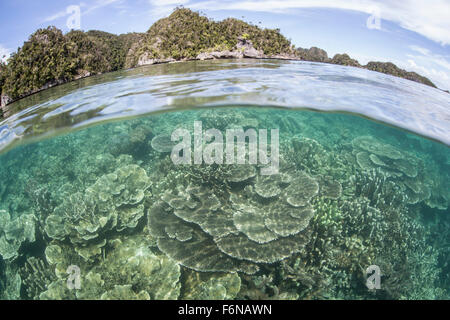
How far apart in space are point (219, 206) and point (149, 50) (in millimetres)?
Answer: 43620

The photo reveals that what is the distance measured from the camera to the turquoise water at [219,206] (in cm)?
436

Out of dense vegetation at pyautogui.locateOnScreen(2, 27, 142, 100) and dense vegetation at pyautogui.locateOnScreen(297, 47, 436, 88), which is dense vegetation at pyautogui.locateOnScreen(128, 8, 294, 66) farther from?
dense vegetation at pyautogui.locateOnScreen(2, 27, 142, 100)

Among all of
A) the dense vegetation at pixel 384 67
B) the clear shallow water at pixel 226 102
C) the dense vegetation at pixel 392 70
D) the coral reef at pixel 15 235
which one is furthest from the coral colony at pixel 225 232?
the dense vegetation at pixel 392 70

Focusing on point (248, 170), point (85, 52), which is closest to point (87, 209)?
point (248, 170)

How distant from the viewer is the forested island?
2012cm

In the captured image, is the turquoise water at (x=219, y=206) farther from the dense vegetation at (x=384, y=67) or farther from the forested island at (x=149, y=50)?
the dense vegetation at (x=384, y=67)

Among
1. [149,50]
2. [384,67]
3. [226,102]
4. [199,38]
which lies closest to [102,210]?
[226,102]

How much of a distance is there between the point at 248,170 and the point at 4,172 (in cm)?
1286

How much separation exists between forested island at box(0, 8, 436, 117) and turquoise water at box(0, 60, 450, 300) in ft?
45.5

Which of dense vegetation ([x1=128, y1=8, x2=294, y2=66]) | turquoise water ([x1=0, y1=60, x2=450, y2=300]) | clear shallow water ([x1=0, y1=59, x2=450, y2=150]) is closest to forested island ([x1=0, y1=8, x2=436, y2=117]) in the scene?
dense vegetation ([x1=128, y1=8, x2=294, y2=66])

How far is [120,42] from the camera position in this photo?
52969 millimetres

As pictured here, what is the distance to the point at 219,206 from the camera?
5.25 meters
